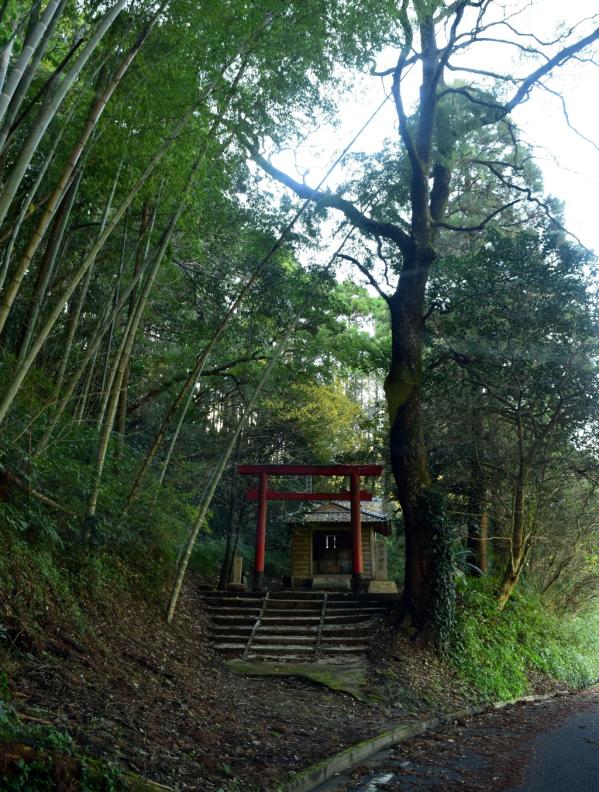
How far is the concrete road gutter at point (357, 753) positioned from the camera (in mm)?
4075

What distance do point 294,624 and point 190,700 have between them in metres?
5.36

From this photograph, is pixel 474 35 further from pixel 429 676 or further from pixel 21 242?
pixel 429 676

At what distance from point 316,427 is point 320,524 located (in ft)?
9.92

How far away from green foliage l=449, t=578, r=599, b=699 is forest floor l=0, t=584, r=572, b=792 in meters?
0.73

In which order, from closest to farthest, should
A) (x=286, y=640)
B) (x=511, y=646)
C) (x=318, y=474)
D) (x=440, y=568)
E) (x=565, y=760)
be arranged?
1. (x=565, y=760)
2. (x=440, y=568)
3. (x=286, y=640)
4. (x=511, y=646)
5. (x=318, y=474)

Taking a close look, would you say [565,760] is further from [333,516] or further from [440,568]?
[333,516]

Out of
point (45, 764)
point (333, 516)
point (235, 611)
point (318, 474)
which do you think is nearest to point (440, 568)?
point (235, 611)

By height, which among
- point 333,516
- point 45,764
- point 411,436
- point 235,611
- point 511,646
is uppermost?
point 411,436

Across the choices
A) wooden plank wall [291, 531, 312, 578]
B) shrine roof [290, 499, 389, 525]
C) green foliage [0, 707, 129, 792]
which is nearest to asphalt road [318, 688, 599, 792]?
green foliage [0, 707, 129, 792]

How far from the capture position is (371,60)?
26.4ft

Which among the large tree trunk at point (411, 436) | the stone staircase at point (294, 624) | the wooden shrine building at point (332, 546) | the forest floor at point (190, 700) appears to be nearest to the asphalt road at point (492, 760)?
the forest floor at point (190, 700)

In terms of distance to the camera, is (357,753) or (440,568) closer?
(357,753)

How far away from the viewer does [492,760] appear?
4809 millimetres

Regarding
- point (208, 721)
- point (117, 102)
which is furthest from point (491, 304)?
point (208, 721)
